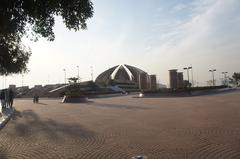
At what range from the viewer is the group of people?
23.8 meters

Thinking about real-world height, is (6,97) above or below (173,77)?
below

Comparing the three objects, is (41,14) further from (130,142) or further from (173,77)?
(173,77)

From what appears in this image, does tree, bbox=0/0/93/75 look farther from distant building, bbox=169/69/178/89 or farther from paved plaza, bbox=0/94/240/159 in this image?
distant building, bbox=169/69/178/89

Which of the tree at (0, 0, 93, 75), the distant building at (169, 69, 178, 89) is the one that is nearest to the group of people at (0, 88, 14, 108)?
the tree at (0, 0, 93, 75)

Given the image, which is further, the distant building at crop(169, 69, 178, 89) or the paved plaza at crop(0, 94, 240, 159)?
the distant building at crop(169, 69, 178, 89)

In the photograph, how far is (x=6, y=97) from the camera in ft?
83.2

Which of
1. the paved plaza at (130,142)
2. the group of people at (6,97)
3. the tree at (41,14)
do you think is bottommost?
the paved plaza at (130,142)

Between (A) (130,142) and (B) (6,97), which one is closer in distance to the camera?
(A) (130,142)

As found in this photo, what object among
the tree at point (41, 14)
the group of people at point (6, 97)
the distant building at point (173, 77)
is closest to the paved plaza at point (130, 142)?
the tree at point (41, 14)

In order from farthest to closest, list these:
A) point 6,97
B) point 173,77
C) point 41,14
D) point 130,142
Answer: point 173,77
point 6,97
point 41,14
point 130,142

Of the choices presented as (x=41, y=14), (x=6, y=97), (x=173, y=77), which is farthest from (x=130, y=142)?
(x=173, y=77)

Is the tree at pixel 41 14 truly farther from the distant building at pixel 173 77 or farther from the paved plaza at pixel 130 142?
the distant building at pixel 173 77

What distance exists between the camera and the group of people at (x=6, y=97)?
23794 millimetres

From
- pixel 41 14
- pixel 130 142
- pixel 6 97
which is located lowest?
pixel 130 142
